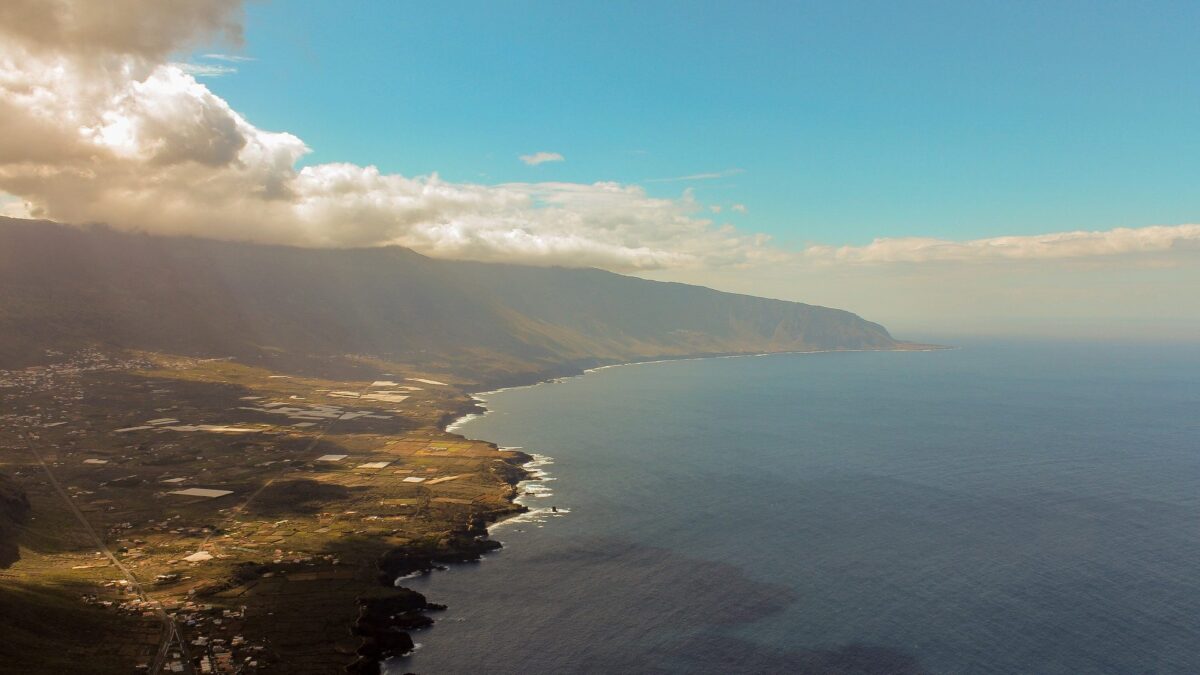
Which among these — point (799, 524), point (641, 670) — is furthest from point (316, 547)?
point (799, 524)

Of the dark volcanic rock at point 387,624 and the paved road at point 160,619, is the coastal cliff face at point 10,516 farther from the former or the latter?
the dark volcanic rock at point 387,624

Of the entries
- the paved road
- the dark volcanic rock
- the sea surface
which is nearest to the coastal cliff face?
the paved road

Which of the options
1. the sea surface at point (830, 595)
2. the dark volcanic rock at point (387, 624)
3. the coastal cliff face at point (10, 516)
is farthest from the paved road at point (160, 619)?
the sea surface at point (830, 595)

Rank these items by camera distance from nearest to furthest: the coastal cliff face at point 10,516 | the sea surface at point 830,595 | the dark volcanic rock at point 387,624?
the sea surface at point 830,595 → the dark volcanic rock at point 387,624 → the coastal cliff face at point 10,516

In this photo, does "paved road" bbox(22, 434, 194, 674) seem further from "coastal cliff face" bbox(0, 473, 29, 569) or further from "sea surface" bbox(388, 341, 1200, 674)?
"sea surface" bbox(388, 341, 1200, 674)

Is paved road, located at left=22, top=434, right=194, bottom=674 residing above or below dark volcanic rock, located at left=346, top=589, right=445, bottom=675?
above

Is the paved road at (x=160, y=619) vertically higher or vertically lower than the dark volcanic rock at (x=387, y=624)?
higher

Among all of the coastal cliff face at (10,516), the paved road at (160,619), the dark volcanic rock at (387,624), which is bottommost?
the dark volcanic rock at (387,624)

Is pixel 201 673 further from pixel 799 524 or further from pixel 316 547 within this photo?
pixel 799 524

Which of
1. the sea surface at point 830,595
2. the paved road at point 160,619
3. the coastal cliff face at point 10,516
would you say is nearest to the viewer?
the paved road at point 160,619

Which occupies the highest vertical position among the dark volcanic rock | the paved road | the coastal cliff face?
the coastal cliff face

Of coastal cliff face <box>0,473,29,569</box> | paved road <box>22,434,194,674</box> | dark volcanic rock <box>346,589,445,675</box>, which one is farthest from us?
coastal cliff face <box>0,473,29,569</box>
